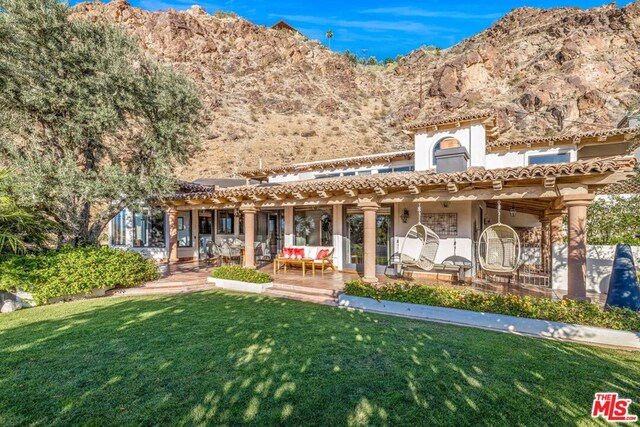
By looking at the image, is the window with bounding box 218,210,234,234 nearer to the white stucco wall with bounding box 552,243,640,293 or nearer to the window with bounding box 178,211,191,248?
the window with bounding box 178,211,191,248

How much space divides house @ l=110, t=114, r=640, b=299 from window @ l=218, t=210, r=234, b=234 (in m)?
0.05

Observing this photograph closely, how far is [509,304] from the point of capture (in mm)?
6629

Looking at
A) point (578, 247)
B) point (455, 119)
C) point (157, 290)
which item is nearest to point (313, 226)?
point (157, 290)

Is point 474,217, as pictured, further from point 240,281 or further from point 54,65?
point 54,65

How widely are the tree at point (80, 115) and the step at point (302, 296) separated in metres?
5.24

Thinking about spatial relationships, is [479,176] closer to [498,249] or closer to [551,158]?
[498,249]

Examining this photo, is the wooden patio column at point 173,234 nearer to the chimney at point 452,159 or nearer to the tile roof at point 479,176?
the tile roof at point 479,176

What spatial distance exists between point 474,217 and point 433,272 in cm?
235

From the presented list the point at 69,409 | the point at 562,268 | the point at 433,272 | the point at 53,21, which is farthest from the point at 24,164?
the point at 562,268

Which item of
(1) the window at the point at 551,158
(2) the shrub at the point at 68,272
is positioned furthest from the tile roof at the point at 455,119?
(2) the shrub at the point at 68,272

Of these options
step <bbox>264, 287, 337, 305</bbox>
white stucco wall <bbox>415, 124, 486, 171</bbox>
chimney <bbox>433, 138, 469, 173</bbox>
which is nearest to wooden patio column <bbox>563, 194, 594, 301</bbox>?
chimney <bbox>433, 138, 469, 173</bbox>

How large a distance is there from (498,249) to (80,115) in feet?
40.7

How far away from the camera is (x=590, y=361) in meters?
4.81

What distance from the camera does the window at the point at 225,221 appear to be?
16.3 m
